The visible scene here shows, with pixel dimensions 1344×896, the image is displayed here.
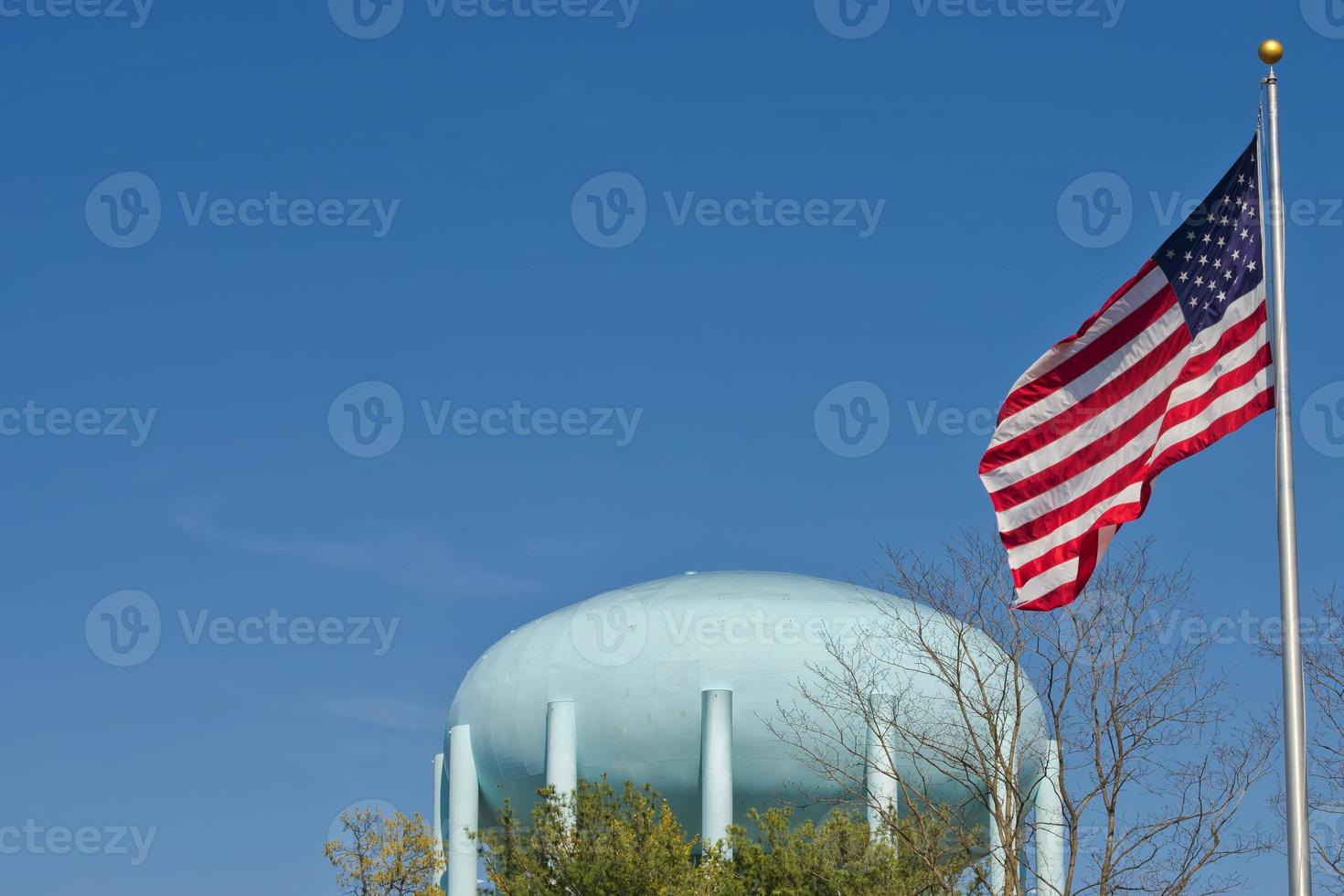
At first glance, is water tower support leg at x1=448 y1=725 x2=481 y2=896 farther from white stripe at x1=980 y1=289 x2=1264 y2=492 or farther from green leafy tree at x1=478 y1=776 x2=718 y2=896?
white stripe at x1=980 y1=289 x2=1264 y2=492

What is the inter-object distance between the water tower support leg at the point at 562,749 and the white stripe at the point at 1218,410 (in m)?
42.3

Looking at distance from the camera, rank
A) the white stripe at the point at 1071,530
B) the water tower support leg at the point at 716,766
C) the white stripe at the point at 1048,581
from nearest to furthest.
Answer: the white stripe at the point at 1071,530 < the white stripe at the point at 1048,581 < the water tower support leg at the point at 716,766

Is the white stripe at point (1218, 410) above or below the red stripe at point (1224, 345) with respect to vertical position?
below

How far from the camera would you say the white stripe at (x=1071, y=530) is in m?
20.7

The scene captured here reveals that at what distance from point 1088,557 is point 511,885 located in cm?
3583

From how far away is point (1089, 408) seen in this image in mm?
21859

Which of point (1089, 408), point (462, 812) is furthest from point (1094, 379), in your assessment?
point (462, 812)

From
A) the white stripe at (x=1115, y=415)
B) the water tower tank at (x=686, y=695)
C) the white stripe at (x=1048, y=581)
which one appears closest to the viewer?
the white stripe at (x=1115, y=415)

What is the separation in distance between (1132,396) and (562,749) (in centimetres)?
4212
